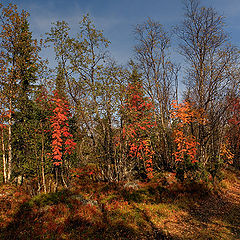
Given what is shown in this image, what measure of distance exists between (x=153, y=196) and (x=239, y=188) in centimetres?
785

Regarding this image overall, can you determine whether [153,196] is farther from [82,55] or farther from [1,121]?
[1,121]

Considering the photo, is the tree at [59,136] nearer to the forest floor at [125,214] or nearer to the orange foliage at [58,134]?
the orange foliage at [58,134]

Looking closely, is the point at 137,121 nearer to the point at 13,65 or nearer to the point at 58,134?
the point at 58,134

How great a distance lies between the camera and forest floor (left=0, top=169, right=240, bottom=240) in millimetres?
6316

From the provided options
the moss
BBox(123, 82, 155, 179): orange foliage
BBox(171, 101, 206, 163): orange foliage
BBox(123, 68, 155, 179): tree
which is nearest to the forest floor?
the moss

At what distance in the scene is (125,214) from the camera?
792 centimetres

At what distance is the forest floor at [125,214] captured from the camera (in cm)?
632

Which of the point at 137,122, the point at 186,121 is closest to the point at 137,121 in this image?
the point at 137,122

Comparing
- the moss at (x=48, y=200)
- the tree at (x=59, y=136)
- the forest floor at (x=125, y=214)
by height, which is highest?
the tree at (x=59, y=136)

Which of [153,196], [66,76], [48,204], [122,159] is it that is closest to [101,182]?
[122,159]

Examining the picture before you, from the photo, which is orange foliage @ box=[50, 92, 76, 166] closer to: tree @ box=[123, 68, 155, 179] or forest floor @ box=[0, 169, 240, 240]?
forest floor @ box=[0, 169, 240, 240]

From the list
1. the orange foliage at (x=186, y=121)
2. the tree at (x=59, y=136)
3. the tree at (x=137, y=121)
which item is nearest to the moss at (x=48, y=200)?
the tree at (x=59, y=136)

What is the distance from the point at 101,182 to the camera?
13164mm

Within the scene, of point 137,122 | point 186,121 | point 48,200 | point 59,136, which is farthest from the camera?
point 186,121
